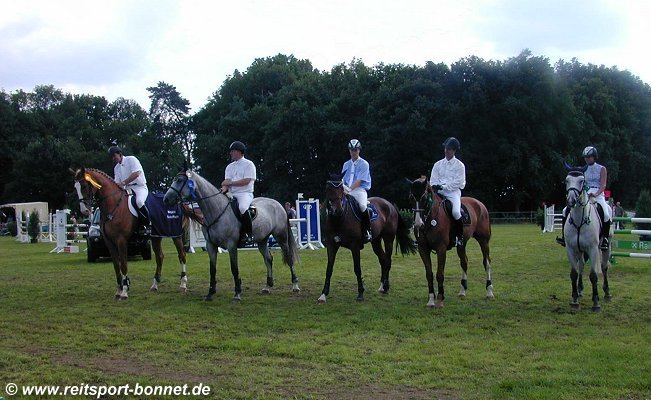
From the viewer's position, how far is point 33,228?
34562 mm

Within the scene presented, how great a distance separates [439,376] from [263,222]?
636 cm

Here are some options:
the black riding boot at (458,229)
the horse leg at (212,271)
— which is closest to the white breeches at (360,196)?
the black riding boot at (458,229)

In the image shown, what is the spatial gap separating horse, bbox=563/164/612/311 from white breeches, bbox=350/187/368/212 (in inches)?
137

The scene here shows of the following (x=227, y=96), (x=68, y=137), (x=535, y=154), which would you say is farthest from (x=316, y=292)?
(x=68, y=137)

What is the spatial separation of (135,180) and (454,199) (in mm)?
6339

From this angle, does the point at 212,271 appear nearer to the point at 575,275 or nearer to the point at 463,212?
the point at 463,212

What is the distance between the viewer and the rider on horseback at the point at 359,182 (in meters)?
11.2

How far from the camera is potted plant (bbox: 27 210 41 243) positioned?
3450cm

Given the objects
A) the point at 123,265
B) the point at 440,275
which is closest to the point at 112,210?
the point at 123,265

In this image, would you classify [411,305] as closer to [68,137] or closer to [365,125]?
[365,125]

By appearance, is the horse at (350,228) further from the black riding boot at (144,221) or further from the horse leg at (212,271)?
the black riding boot at (144,221)

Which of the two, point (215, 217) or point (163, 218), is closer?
point (215, 217)

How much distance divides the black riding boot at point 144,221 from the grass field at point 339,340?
4.05 ft

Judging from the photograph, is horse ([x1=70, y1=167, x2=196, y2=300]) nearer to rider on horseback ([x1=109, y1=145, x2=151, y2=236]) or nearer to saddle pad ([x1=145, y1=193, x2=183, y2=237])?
rider on horseback ([x1=109, y1=145, x2=151, y2=236])
